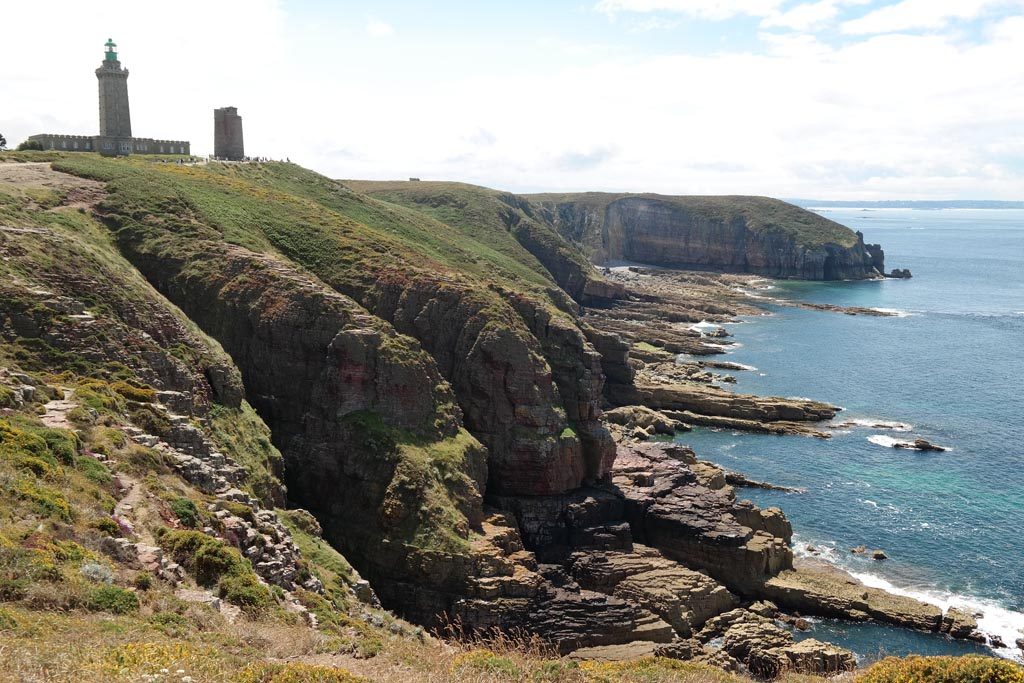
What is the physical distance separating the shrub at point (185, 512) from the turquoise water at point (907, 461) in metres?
39.3

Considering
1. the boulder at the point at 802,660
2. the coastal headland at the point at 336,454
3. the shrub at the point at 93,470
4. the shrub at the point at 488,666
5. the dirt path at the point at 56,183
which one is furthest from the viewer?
the dirt path at the point at 56,183

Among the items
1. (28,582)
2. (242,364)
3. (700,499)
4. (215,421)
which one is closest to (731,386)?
(700,499)

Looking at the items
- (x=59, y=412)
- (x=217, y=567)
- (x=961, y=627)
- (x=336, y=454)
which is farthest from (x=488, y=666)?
(x=961, y=627)

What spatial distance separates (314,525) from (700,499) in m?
30.5

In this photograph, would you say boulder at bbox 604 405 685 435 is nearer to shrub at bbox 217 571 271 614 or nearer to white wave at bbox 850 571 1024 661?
white wave at bbox 850 571 1024 661

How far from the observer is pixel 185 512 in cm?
3148

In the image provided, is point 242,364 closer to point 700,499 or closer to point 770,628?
point 700,499

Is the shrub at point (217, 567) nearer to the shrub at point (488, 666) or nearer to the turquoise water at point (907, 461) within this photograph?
the shrub at point (488, 666)

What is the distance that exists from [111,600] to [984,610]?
2102 inches

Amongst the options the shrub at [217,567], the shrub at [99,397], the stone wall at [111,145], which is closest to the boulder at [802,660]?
the shrub at [217,567]

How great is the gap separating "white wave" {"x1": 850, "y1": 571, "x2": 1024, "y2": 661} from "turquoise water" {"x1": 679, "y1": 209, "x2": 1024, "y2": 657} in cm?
11

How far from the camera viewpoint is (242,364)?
59.6 metres

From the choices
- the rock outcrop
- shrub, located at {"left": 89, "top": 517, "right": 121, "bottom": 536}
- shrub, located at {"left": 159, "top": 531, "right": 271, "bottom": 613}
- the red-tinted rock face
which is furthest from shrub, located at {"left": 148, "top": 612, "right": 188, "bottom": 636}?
the rock outcrop

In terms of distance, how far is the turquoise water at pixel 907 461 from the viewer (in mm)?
58250
